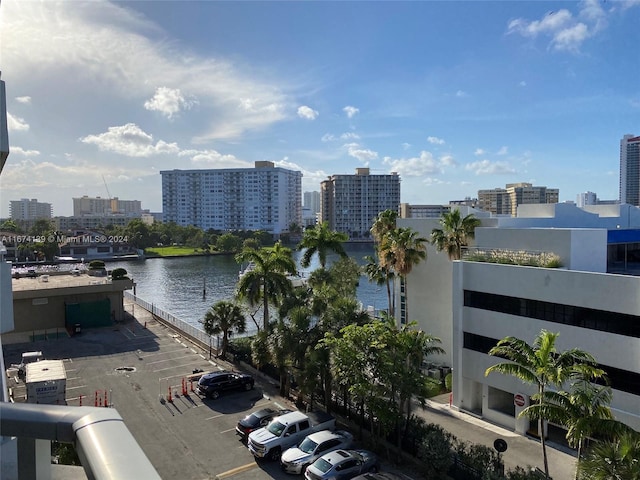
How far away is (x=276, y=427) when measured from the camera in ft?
A: 56.8

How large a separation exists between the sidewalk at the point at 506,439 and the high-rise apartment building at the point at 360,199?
166 metres

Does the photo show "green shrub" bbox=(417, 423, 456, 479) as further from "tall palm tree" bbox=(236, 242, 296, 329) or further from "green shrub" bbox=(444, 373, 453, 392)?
"tall palm tree" bbox=(236, 242, 296, 329)

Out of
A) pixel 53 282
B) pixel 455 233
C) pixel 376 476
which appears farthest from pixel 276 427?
pixel 53 282

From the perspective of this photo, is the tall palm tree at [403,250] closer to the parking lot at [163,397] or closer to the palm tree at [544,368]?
the parking lot at [163,397]

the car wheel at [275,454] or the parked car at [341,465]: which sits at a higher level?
the parked car at [341,465]

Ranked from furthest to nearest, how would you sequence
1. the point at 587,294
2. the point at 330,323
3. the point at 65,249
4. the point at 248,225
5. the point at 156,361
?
the point at 248,225, the point at 65,249, the point at 156,361, the point at 330,323, the point at 587,294

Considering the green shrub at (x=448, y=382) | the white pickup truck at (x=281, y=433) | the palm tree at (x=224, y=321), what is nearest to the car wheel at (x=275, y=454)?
the white pickup truck at (x=281, y=433)

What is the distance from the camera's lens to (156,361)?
91.1ft

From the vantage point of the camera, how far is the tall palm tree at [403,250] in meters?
27.1

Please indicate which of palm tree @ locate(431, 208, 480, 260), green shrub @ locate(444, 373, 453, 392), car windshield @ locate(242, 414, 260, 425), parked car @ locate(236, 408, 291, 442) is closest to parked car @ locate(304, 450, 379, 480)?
parked car @ locate(236, 408, 291, 442)

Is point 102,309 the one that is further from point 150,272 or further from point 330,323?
point 150,272

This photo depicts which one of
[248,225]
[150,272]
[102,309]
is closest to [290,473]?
[102,309]

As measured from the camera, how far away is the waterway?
58.5 meters

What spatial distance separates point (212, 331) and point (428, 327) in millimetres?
12761
